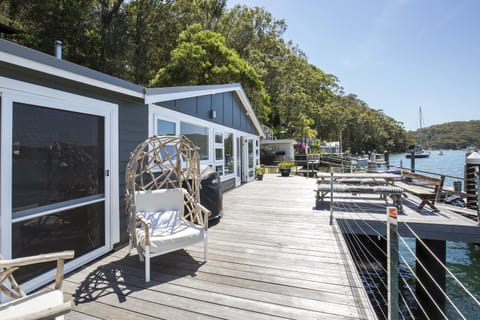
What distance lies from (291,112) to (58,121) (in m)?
23.9

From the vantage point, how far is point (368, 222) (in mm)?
4645

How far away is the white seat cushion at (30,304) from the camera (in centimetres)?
167

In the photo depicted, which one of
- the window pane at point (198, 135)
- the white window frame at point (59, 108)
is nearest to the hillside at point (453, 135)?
the window pane at point (198, 135)

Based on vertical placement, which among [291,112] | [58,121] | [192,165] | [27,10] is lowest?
[192,165]

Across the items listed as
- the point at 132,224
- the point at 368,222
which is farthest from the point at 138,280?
the point at 368,222

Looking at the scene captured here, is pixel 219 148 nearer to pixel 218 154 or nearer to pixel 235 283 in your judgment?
pixel 218 154

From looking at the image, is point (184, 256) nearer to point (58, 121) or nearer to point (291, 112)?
point (58, 121)

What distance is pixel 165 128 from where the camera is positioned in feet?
16.9

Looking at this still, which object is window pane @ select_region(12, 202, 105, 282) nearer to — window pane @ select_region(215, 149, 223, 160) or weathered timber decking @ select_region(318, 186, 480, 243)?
weathered timber decking @ select_region(318, 186, 480, 243)

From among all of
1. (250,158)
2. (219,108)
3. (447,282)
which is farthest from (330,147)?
(447,282)

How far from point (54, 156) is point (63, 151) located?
0.42ft

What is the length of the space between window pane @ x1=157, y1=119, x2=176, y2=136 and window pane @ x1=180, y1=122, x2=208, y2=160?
39 centimetres

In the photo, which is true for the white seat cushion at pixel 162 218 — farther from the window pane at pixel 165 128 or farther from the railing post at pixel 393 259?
the railing post at pixel 393 259

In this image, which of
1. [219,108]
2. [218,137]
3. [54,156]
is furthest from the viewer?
[219,108]
